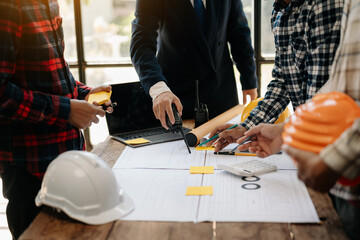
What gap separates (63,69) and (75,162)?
1.84ft

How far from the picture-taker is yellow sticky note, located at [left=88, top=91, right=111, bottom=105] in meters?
1.61

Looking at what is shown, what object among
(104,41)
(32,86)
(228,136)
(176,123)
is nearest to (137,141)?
(176,123)

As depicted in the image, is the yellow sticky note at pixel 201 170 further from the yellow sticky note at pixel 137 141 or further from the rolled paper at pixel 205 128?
the yellow sticky note at pixel 137 141

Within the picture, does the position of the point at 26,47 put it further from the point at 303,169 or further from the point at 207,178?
the point at 303,169

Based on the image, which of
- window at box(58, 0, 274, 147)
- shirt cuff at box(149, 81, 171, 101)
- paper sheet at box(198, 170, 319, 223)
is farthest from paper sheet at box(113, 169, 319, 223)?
window at box(58, 0, 274, 147)

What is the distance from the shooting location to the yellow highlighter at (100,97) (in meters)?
1.61

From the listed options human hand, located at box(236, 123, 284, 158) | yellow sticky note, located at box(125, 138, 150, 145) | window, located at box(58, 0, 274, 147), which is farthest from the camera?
window, located at box(58, 0, 274, 147)

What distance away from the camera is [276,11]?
1.48 metres

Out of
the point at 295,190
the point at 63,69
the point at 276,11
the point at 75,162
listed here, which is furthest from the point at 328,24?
the point at 63,69

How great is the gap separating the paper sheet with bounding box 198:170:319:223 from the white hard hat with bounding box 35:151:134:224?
0.26 meters

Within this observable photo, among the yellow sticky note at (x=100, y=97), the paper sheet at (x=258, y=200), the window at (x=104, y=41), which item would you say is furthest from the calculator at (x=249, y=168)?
the window at (x=104, y=41)

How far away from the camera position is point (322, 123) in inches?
33.3

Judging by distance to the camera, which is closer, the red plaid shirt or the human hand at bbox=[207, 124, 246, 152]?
the red plaid shirt

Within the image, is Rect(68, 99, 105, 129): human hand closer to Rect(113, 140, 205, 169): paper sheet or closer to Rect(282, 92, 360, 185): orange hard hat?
Rect(113, 140, 205, 169): paper sheet
